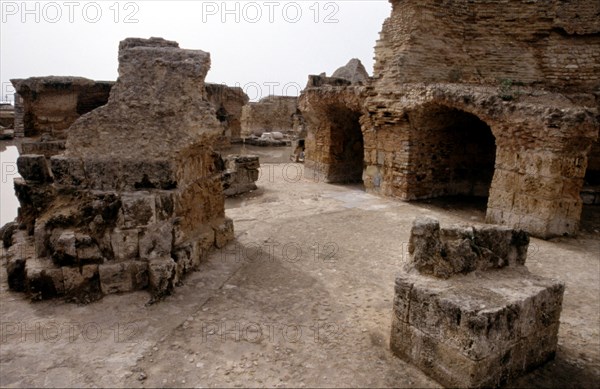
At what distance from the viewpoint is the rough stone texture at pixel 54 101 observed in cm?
950

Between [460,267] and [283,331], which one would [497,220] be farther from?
[283,331]

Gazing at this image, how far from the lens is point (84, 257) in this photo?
13.6 ft

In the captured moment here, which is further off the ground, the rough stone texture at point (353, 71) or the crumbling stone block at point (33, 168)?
the rough stone texture at point (353, 71)

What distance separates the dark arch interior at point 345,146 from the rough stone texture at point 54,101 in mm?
5794

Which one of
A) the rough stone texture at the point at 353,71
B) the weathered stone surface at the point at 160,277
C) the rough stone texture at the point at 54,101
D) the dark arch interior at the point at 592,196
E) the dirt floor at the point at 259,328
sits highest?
the rough stone texture at the point at 353,71

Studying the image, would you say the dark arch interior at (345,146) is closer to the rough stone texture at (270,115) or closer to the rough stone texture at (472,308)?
the rough stone texture at (472,308)

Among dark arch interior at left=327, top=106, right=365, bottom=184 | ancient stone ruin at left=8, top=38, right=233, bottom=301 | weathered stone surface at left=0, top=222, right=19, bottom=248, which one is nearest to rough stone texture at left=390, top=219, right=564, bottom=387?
ancient stone ruin at left=8, top=38, right=233, bottom=301

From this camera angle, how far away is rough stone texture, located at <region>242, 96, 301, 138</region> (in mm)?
24609

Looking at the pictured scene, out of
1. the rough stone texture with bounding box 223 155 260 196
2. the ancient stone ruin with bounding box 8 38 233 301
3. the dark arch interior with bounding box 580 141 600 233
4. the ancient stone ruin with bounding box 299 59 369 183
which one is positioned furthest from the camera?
the ancient stone ruin with bounding box 299 59 369 183

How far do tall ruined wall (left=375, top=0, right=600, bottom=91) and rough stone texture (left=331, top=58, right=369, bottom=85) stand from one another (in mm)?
10418

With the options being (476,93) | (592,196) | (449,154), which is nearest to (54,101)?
(476,93)

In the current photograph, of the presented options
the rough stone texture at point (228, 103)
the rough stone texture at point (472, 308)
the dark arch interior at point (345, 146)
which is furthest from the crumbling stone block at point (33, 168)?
the rough stone texture at point (228, 103)

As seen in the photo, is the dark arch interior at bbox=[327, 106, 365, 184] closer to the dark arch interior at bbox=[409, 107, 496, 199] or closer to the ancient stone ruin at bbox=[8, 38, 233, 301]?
the dark arch interior at bbox=[409, 107, 496, 199]

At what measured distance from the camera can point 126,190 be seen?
4.49 meters
